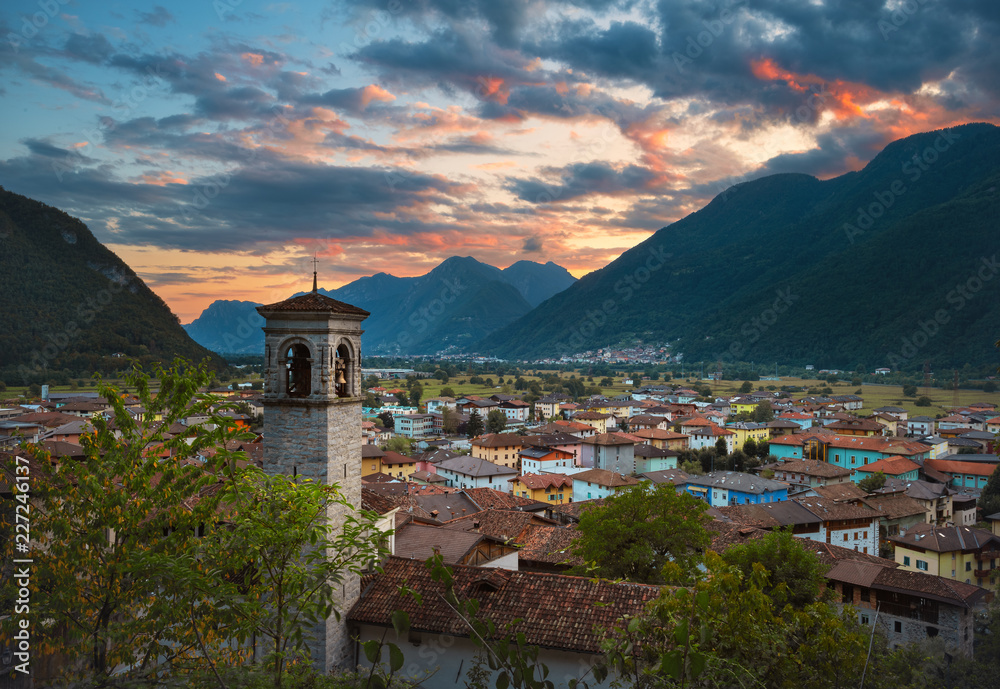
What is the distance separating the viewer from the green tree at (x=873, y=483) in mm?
54750

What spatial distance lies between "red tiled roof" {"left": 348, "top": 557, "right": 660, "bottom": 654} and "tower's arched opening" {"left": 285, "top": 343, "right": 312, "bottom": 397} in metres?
4.18

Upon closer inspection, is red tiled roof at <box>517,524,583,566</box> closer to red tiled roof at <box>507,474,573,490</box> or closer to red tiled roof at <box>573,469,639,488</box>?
red tiled roof at <box>573,469,639,488</box>

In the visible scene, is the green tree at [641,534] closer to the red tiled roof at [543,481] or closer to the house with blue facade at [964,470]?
the red tiled roof at [543,481]

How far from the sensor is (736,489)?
5372 cm

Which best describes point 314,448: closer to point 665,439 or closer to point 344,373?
point 344,373

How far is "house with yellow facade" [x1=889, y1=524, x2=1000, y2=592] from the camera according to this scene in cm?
3425

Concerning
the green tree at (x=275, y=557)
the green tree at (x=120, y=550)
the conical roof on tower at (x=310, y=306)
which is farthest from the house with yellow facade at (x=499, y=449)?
the green tree at (x=275, y=557)

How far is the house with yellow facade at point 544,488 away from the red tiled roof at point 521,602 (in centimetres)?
4410

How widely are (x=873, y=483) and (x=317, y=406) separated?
58.1m

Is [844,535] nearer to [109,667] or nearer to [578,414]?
[109,667]

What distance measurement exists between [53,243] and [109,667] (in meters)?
121

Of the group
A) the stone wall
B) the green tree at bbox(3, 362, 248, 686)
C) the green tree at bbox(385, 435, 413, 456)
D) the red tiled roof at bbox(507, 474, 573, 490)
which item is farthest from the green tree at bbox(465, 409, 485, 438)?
the green tree at bbox(3, 362, 248, 686)

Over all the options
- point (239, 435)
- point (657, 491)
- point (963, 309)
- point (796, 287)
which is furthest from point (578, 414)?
A: point (796, 287)

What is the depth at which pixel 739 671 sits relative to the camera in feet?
25.5
